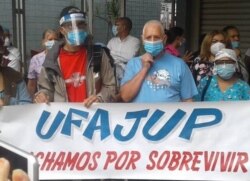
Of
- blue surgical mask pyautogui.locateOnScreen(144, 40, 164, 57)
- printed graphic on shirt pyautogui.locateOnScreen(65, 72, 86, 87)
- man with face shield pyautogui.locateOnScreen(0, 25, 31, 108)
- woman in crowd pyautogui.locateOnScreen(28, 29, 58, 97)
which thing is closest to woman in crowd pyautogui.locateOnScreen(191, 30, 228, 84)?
blue surgical mask pyautogui.locateOnScreen(144, 40, 164, 57)

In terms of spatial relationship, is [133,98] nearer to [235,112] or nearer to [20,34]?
[235,112]

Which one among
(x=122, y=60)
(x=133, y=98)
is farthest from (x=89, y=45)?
(x=122, y=60)

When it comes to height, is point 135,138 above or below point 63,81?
below

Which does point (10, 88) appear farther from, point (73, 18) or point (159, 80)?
point (159, 80)

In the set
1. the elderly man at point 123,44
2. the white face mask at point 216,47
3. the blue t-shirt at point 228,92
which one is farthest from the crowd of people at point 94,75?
the elderly man at point 123,44

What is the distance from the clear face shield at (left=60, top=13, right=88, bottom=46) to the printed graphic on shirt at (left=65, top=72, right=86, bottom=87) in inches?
9.2

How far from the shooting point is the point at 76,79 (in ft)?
13.3

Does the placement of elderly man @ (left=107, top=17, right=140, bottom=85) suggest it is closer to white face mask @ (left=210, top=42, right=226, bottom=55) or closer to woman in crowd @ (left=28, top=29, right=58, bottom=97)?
woman in crowd @ (left=28, top=29, right=58, bottom=97)

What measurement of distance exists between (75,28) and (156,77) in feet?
2.34

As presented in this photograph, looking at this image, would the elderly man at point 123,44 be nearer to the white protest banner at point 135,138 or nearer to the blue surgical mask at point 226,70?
the blue surgical mask at point 226,70

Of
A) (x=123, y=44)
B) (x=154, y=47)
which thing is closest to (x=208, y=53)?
(x=154, y=47)

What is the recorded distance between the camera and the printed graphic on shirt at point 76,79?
4.04 metres

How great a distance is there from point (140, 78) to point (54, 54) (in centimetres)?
68

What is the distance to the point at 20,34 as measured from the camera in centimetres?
828
